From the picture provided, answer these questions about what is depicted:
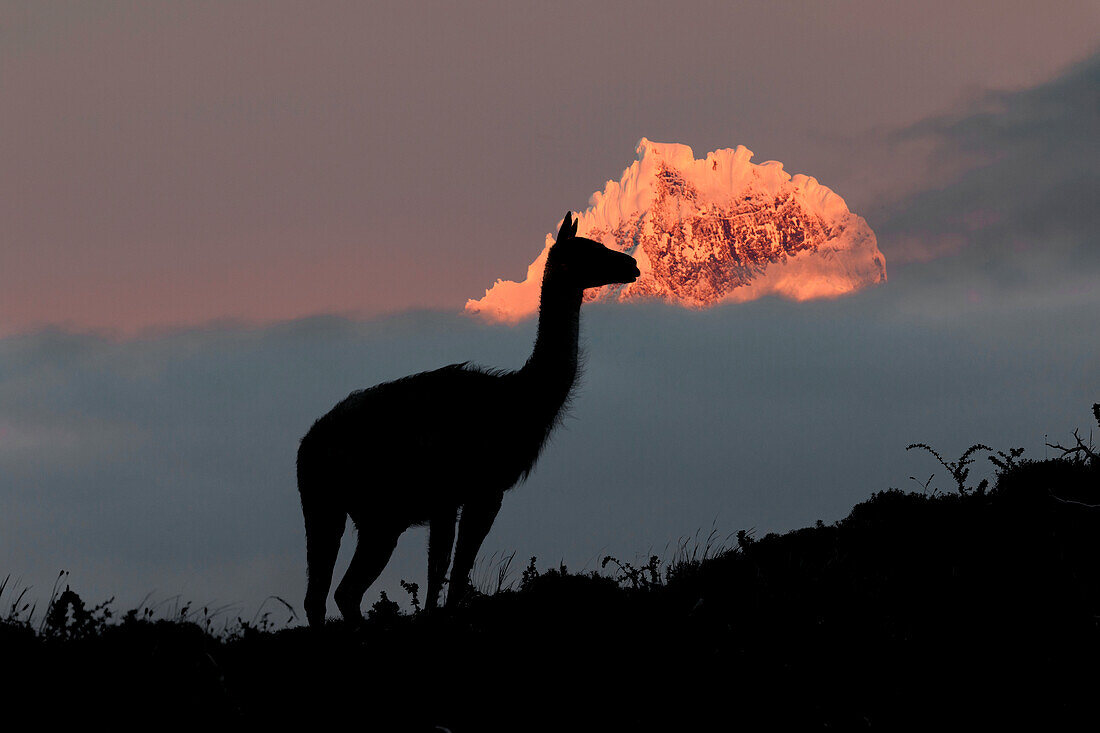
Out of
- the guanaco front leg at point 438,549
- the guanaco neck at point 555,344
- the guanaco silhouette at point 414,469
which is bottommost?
the guanaco front leg at point 438,549

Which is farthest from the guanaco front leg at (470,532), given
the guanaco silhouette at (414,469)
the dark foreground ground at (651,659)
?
the dark foreground ground at (651,659)

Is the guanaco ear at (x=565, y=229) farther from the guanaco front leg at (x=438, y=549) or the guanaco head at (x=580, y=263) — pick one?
the guanaco front leg at (x=438, y=549)

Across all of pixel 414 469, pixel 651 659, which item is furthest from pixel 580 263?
pixel 651 659

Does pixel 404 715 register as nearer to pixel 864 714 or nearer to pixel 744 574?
pixel 864 714

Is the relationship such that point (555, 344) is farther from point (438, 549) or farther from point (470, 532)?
point (438, 549)

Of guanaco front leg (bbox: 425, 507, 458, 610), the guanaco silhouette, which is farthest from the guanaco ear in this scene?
guanaco front leg (bbox: 425, 507, 458, 610)

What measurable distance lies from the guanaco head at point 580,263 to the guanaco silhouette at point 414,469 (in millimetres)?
1468

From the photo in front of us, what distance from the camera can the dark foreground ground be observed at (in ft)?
18.1

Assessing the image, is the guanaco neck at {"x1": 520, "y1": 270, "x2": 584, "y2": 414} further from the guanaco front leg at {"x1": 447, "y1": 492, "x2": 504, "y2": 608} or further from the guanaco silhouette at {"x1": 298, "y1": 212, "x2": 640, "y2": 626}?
the guanaco front leg at {"x1": 447, "y1": 492, "x2": 504, "y2": 608}

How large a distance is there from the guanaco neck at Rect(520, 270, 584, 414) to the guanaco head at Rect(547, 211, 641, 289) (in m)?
0.10

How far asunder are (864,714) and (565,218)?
6456 millimetres

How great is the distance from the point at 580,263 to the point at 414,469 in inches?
120

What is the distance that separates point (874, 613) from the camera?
7168 millimetres

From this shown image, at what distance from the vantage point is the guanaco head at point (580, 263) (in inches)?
438
